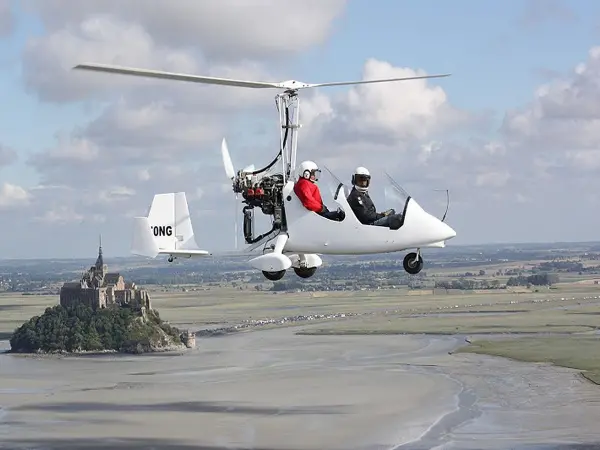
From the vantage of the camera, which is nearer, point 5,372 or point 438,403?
point 438,403

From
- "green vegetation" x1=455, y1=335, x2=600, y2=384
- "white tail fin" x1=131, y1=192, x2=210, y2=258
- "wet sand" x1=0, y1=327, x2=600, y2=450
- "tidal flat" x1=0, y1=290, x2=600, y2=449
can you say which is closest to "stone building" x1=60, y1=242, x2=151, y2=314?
"tidal flat" x1=0, y1=290, x2=600, y2=449

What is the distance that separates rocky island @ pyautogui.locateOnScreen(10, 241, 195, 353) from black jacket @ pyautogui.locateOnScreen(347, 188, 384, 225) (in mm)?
105782

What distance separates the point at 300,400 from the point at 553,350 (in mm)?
28125

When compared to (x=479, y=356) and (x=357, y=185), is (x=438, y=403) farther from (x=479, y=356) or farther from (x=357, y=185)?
(x=357, y=185)

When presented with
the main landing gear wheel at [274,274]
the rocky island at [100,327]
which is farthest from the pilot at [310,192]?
the rocky island at [100,327]

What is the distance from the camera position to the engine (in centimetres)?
1598

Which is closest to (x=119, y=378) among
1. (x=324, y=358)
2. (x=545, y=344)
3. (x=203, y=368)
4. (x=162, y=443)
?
(x=203, y=368)

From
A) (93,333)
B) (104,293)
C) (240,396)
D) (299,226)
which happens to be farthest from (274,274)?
(104,293)

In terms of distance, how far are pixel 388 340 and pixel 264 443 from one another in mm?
50506

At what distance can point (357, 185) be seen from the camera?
16062 millimetres

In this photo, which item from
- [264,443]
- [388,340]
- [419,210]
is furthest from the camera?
[388,340]

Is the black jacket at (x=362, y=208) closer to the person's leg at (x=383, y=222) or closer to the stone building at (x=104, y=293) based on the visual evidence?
the person's leg at (x=383, y=222)

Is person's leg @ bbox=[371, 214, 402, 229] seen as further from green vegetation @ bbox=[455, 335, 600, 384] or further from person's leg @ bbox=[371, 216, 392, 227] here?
green vegetation @ bbox=[455, 335, 600, 384]

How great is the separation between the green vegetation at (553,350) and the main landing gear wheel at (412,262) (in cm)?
7382
